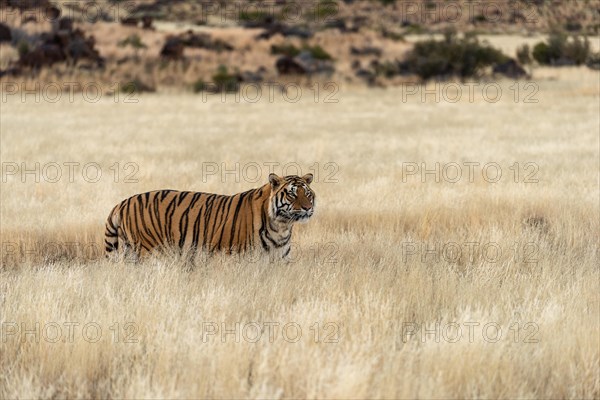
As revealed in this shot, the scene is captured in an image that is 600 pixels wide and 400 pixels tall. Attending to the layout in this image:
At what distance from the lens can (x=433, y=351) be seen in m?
4.03

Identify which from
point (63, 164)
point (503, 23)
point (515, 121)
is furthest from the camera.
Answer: point (503, 23)

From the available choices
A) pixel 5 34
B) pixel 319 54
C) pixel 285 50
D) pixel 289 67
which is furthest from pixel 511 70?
pixel 5 34

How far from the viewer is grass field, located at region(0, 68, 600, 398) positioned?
3.77 m

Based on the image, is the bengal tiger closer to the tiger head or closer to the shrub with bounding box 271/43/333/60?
the tiger head

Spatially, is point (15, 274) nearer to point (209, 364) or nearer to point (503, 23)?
point (209, 364)

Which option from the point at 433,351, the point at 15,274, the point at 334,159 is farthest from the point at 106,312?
the point at 334,159

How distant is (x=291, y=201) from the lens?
229 inches

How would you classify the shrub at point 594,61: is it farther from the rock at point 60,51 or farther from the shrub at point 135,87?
the rock at point 60,51

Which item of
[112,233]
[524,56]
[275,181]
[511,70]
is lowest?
[524,56]

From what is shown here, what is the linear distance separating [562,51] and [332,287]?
37507 millimetres

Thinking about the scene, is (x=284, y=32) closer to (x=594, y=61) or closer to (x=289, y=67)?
(x=289, y=67)

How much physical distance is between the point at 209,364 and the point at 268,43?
125 ft

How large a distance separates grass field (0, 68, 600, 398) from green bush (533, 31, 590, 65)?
25.8 m

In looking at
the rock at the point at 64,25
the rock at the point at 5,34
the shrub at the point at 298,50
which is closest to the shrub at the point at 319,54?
the shrub at the point at 298,50
